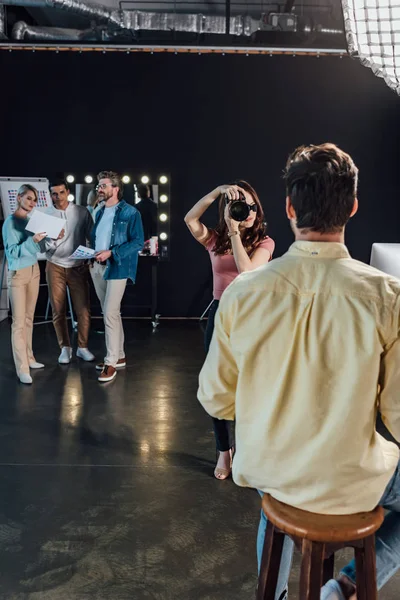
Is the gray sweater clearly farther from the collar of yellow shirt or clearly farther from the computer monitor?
the collar of yellow shirt

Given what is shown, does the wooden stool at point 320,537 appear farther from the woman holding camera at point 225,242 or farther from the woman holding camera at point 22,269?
the woman holding camera at point 22,269

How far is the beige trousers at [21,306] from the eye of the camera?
454 centimetres

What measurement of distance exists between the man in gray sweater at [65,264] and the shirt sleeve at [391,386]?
4.04 m

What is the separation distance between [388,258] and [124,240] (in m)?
2.33

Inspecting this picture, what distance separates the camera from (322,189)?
1.31 m

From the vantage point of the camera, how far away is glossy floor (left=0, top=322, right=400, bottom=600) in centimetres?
221

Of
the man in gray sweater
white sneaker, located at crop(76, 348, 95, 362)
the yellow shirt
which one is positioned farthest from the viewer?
white sneaker, located at crop(76, 348, 95, 362)

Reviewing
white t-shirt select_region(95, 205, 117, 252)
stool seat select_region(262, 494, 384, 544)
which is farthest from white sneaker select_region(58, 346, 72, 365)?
stool seat select_region(262, 494, 384, 544)

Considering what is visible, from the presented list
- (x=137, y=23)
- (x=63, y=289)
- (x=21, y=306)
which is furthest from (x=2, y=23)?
(x=21, y=306)

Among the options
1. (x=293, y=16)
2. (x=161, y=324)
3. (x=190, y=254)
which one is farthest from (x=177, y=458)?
(x=293, y=16)

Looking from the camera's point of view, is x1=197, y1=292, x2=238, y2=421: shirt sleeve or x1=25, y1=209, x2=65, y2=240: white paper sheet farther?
x1=25, y1=209, x2=65, y2=240: white paper sheet

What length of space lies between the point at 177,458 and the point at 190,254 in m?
4.35

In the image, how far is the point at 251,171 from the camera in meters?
7.30

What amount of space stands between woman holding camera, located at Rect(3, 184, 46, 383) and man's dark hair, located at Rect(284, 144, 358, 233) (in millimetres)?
3494
